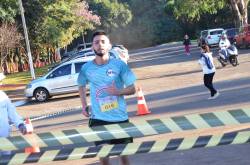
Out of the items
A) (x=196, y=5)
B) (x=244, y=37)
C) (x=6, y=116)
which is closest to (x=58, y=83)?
(x=6, y=116)

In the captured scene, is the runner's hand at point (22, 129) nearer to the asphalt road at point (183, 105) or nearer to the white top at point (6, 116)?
the white top at point (6, 116)

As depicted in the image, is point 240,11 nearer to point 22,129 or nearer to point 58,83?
point 58,83

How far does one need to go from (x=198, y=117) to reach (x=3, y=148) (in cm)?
173

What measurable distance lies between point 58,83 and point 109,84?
18.1 meters

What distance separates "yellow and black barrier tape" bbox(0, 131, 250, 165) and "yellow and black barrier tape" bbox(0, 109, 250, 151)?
3.4 inches

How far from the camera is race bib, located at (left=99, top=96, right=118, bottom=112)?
21.0 feet

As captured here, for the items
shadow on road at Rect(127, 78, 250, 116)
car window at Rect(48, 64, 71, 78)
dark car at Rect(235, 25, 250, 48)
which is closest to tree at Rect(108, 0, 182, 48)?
dark car at Rect(235, 25, 250, 48)

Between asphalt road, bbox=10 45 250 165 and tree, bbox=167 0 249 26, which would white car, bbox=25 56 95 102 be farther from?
tree, bbox=167 0 249 26

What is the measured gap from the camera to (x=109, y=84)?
637 centimetres

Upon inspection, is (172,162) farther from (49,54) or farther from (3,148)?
(49,54)

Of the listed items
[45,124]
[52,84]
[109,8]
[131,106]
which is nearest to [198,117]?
[45,124]

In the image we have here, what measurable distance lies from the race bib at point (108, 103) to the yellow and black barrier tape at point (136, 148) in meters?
1.33

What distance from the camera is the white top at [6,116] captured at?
6.34 meters

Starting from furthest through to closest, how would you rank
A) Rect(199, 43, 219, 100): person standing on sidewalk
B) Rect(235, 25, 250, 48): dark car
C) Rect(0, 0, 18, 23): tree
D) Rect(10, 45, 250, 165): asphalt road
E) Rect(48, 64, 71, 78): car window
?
Rect(0, 0, 18, 23): tree, Rect(235, 25, 250, 48): dark car, Rect(48, 64, 71, 78): car window, Rect(199, 43, 219, 100): person standing on sidewalk, Rect(10, 45, 250, 165): asphalt road
